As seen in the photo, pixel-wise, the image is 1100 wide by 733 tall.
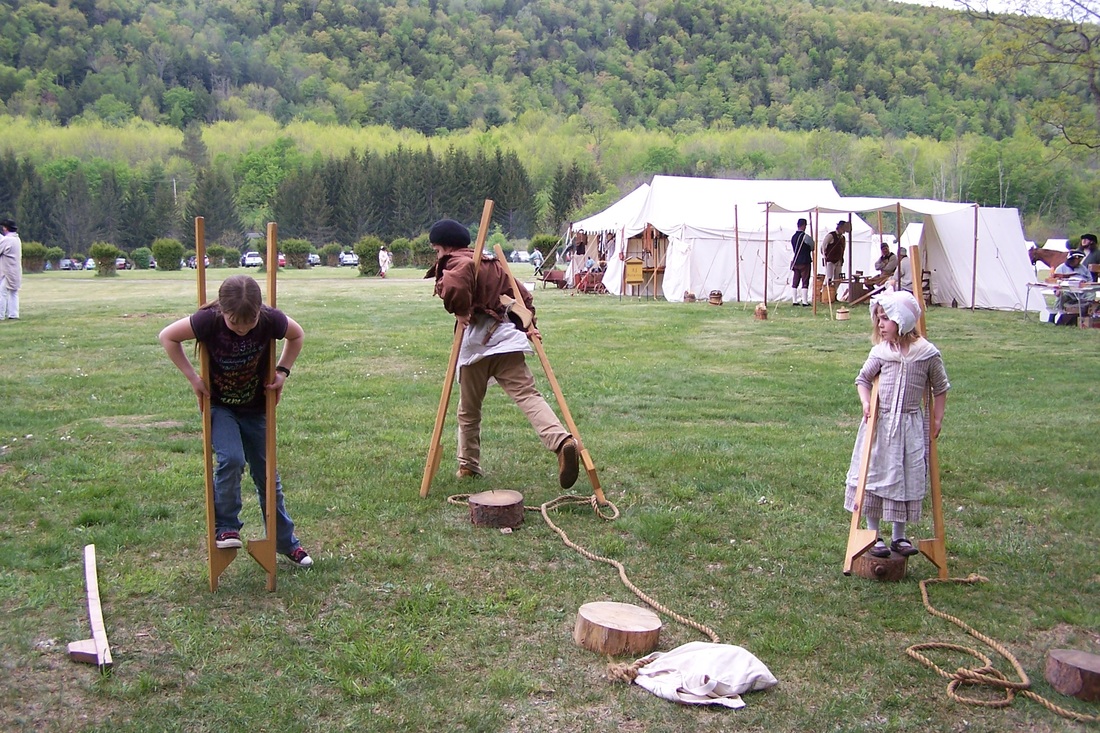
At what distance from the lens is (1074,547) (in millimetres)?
5840

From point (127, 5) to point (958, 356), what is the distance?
191512 mm

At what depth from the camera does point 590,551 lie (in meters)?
5.66

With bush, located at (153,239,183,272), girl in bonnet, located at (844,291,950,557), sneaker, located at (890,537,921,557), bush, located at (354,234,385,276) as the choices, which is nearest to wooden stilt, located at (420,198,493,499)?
girl in bonnet, located at (844,291,950,557)

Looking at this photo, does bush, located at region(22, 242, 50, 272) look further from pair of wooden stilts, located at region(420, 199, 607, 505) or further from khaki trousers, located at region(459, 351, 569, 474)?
pair of wooden stilts, located at region(420, 199, 607, 505)

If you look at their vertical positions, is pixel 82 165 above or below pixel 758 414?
above

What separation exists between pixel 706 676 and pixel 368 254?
4070 centimetres

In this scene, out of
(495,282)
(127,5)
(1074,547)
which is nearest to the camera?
(1074,547)

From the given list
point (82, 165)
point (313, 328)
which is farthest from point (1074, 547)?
point (82, 165)

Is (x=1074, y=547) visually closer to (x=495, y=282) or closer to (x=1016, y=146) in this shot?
(x=495, y=282)

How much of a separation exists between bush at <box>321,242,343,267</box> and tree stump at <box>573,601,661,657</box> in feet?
215

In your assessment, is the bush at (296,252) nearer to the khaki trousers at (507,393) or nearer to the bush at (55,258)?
the bush at (55,258)

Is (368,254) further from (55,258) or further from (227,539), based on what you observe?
(227,539)

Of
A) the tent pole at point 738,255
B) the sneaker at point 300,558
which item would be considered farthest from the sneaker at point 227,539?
the tent pole at point 738,255

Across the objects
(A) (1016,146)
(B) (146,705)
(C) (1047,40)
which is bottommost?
(B) (146,705)
